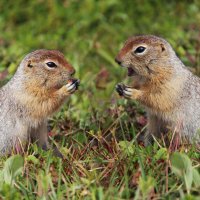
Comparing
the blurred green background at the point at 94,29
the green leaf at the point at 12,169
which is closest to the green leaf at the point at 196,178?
the green leaf at the point at 12,169

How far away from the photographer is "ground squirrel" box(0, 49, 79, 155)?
19.3 feet

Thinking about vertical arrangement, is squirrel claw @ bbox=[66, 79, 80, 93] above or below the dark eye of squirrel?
below

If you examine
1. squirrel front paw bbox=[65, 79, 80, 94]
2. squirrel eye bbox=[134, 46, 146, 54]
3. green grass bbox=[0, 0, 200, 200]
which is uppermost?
squirrel eye bbox=[134, 46, 146, 54]

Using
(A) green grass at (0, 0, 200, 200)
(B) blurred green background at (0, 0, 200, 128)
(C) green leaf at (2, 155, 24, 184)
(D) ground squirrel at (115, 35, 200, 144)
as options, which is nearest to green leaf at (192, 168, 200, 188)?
(A) green grass at (0, 0, 200, 200)

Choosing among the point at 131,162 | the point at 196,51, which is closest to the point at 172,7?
the point at 196,51

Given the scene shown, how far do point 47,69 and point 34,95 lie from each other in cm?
26

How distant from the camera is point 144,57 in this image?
19.2ft

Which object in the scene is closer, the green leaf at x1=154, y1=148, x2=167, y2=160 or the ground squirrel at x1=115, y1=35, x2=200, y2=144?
the green leaf at x1=154, y1=148, x2=167, y2=160

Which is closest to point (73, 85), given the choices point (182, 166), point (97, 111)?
point (97, 111)

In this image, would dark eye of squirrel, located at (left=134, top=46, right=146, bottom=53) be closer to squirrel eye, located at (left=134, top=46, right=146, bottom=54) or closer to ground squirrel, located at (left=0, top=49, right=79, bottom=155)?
squirrel eye, located at (left=134, top=46, right=146, bottom=54)

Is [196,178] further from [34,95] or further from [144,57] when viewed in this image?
[34,95]

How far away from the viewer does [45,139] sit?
6.05 m

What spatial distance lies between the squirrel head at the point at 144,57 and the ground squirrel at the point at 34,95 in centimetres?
51

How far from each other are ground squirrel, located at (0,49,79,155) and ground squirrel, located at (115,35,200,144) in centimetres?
53
